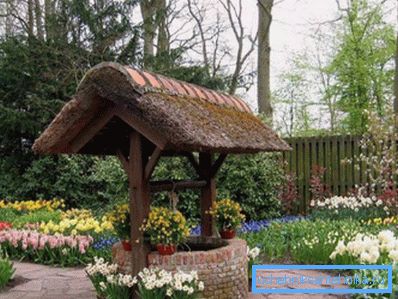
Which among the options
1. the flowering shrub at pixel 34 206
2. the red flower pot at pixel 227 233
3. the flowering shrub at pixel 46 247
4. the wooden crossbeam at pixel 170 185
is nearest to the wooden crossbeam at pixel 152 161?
the wooden crossbeam at pixel 170 185

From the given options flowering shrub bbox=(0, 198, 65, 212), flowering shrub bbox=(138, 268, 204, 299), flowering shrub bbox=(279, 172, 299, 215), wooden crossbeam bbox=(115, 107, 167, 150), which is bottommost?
flowering shrub bbox=(138, 268, 204, 299)

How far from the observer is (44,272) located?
653cm

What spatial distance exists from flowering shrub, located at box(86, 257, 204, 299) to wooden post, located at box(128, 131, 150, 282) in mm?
149

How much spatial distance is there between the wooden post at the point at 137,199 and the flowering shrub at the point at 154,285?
0.15 m

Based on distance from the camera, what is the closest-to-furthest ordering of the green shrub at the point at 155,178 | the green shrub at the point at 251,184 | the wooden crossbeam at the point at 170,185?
the wooden crossbeam at the point at 170,185 → the green shrub at the point at 155,178 → the green shrub at the point at 251,184

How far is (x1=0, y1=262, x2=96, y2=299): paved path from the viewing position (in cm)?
535

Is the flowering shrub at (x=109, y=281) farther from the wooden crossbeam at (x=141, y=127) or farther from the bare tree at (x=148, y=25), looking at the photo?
the bare tree at (x=148, y=25)

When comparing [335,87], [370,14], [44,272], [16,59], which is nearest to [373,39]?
[370,14]

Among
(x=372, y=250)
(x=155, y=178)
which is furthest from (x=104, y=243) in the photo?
(x=372, y=250)

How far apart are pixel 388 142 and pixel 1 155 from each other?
29.4 feet

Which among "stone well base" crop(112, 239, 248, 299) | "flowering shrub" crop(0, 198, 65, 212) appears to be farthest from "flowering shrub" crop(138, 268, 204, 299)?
"flowering shrub" crop(0, 198, 65, 212)

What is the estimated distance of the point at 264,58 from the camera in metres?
14.3

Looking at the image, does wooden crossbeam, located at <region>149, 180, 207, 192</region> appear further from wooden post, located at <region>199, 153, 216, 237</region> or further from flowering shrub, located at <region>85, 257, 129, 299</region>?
flowering shrub, located at <region>85, 257, 129, 299</region>

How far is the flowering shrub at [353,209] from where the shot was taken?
880cm
